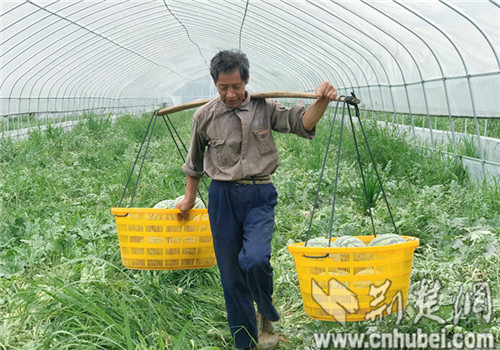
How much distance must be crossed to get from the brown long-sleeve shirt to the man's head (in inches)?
3.6

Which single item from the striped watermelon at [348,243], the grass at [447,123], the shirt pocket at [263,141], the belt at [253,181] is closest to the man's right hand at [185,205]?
the belt at [253,181]

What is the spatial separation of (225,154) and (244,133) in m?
0.15

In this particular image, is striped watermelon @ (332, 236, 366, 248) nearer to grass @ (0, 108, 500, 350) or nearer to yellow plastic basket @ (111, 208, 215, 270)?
grass @ (0, 108, 500, 350)

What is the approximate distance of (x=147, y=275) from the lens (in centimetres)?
371

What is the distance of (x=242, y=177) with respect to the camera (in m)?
2.85

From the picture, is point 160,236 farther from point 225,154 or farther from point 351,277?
point 351,277

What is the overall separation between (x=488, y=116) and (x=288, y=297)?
3.80m

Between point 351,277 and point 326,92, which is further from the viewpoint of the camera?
point 326,92

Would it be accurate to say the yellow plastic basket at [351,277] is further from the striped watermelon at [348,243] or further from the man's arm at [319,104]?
the man's arm at [319,104]

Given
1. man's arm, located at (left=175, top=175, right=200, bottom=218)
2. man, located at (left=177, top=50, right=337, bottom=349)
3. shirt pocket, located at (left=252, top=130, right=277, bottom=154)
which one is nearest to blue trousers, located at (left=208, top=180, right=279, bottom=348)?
man, located at (left=177, top=50, right=337, bottom=349)

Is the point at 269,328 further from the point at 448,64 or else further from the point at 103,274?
the point at 448,64

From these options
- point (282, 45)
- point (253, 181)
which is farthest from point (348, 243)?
point (282, 45)

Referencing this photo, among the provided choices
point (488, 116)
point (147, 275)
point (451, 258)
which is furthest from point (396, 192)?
point (147, 275)

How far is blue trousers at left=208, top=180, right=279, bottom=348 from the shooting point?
2.83 metres
